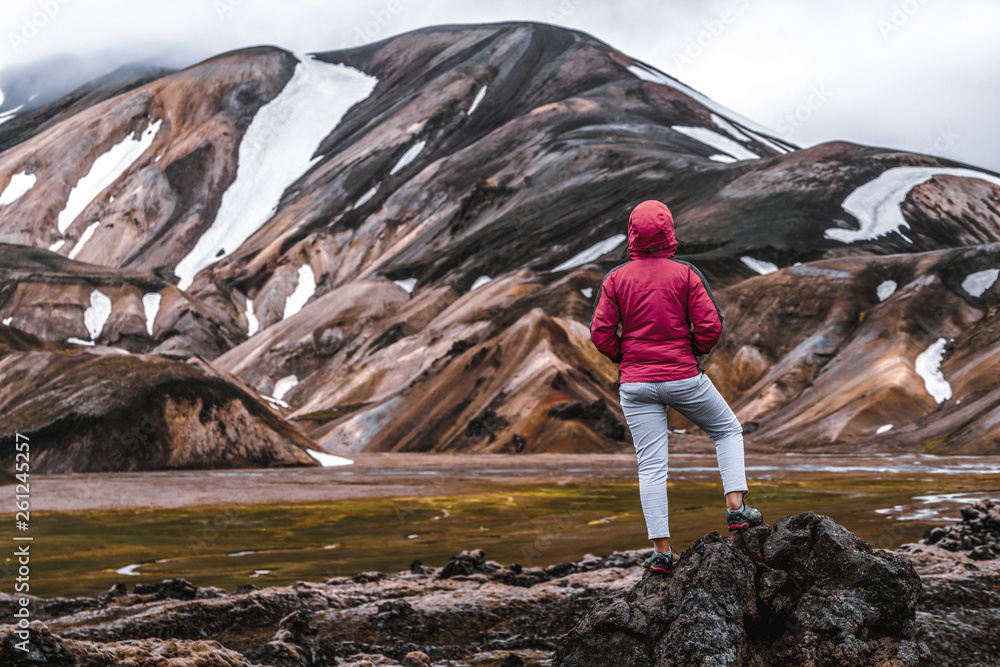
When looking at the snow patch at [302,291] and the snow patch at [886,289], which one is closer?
the snow patch at [886,289]

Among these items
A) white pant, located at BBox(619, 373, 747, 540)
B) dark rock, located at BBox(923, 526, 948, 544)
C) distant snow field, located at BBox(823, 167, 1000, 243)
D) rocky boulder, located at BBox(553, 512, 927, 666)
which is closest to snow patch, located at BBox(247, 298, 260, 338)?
distant snow field, located at BBox(823, 167, 1000, 243)

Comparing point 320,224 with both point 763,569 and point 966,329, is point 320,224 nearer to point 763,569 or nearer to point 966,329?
point 966,329

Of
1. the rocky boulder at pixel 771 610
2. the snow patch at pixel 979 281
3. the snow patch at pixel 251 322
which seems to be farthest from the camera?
the snow patch at pixel 251 322

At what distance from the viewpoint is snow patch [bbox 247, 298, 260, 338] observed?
184 m

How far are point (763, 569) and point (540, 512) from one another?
30.1 m

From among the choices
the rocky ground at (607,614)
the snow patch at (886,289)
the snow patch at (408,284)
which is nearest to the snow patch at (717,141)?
the snow patch at (408,284)

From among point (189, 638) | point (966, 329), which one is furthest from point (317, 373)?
point (189, 638)

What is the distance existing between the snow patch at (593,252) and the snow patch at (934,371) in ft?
164

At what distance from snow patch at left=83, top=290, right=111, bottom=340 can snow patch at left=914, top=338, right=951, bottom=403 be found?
126 metres

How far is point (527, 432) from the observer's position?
81.6 m

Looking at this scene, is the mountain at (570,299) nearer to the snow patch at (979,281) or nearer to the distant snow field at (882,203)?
the snow patch at (979,281)

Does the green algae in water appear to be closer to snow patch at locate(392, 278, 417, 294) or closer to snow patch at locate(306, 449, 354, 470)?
snow patch at locate(306, 449, 354, 470)

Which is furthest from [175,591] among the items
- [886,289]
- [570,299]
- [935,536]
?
[886,289]

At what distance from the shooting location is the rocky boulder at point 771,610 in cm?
785
